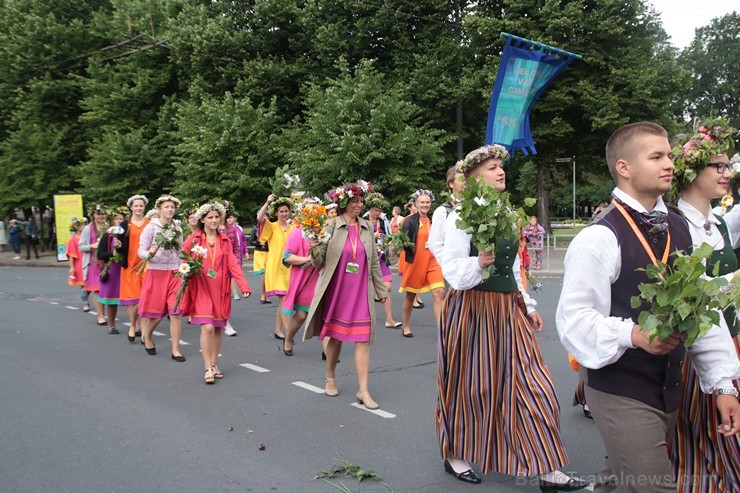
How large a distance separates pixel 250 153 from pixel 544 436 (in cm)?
2309

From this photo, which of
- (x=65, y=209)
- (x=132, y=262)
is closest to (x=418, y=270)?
(x=132, y=262)

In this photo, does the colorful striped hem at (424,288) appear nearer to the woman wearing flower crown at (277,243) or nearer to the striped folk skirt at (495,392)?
the woman wearing flower crown at (277,243)

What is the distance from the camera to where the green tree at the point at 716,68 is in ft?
182

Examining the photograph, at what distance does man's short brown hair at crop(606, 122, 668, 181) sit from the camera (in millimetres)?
2742

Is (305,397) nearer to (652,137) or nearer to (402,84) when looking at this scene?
(652,137)

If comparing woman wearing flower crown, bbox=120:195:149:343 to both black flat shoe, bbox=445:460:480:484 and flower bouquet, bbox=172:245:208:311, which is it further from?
A: black flat shoe, bbox=445:460:480:484

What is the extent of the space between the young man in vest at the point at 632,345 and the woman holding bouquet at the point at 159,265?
6.90 metres

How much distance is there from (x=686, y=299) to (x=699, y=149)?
2110 millimetres

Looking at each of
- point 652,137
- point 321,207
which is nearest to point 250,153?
point 321,207

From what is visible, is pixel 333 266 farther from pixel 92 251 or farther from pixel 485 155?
pixel 92 251

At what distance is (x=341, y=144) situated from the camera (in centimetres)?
2208

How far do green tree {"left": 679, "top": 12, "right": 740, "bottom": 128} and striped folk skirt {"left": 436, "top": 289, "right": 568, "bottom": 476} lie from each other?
58.5 meters

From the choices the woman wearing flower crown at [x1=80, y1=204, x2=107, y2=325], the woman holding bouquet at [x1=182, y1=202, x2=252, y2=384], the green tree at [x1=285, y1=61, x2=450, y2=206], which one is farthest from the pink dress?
the green tree at [x1=285, y1=61, x2=450, y2=206]

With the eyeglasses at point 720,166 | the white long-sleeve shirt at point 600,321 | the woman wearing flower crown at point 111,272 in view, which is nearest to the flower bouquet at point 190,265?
the woman wearing flower crown at point 111,272
